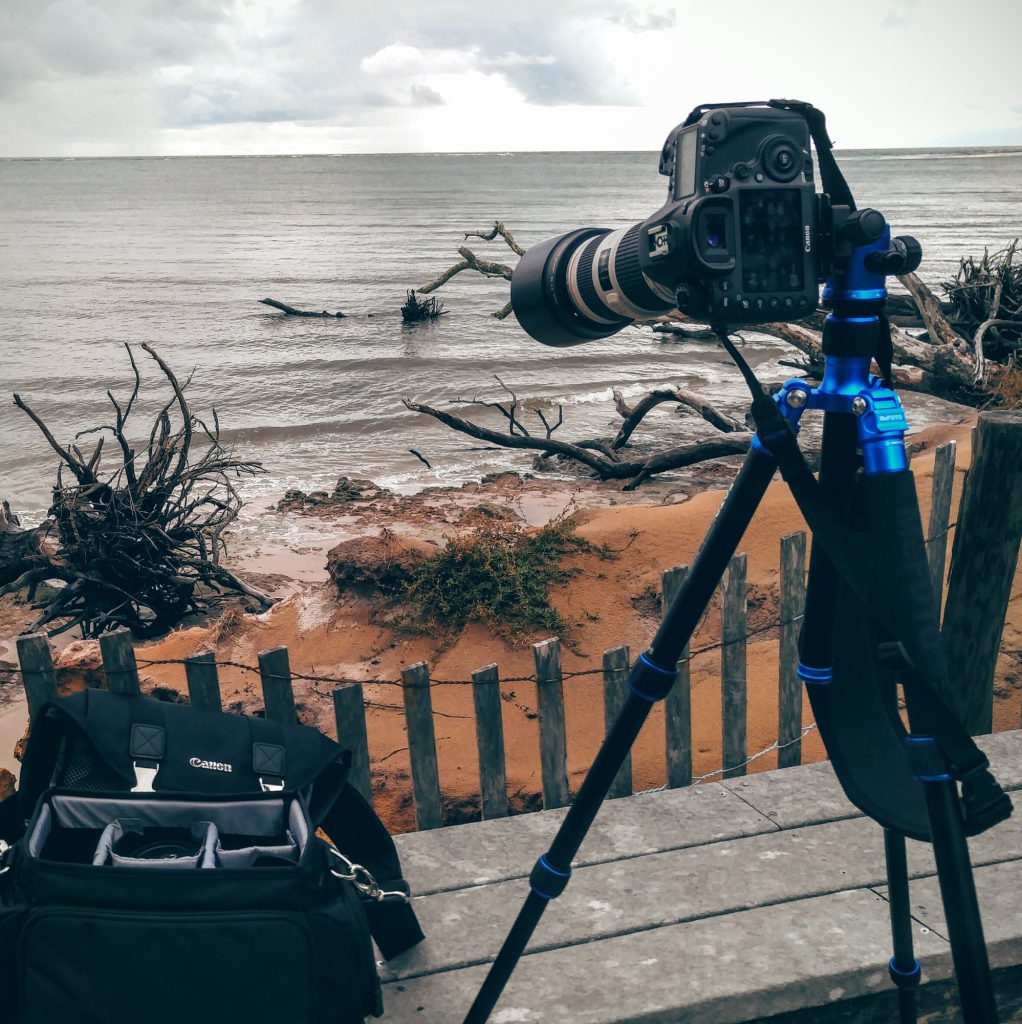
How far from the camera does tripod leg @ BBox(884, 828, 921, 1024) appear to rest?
1.71 meters

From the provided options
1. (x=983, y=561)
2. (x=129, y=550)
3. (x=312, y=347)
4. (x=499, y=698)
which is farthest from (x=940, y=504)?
(x=312, y=347)

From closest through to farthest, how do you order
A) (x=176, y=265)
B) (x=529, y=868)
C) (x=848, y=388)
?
(x=848, y=388)
(x=529, y=868)
(x=176, y=265)

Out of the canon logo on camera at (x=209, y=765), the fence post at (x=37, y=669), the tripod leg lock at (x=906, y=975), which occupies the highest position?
the fence post at (x=37, y=669)

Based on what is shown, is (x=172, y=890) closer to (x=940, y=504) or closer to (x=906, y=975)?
(x=906, y=975)

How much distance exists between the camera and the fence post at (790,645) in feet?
9.36

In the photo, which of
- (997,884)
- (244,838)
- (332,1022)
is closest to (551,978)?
(332,1022)

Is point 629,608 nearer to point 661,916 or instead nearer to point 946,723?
point 661,916

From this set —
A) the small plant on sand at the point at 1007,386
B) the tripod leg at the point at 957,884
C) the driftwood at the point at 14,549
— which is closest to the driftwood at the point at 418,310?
the small plant on sand at the point at 1007,386

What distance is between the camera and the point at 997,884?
221 centimetres

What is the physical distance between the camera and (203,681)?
7.93 feet

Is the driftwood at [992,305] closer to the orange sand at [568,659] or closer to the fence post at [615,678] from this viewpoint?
the orange sand at [568,659]

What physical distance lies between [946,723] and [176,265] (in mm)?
36649

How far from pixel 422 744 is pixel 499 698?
220 millimetres

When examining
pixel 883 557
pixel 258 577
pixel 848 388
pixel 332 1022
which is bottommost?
pixel 258 577
